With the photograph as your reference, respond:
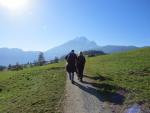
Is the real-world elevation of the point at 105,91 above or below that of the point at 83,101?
above

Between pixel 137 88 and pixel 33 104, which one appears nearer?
pixel 33 104

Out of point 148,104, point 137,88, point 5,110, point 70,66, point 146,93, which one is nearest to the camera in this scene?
point 148,104

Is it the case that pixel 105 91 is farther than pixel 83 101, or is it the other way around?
pixel 105 91

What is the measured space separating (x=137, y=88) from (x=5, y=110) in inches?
406

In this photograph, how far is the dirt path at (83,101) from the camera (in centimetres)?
1936

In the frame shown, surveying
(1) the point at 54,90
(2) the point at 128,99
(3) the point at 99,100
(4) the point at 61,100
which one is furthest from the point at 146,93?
(1) the point at 54,90

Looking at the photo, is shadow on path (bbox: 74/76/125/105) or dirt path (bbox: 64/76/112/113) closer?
dirt path (bbox: 64/76/112/113)

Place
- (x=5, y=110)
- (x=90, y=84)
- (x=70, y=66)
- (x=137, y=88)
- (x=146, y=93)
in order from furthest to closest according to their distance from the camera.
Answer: (x=70, y=66) < (x=90, y=84) < (x=137, y=88) < (x=146, y=93) < (x=5, y=110)

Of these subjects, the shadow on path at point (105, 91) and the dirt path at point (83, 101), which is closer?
the dirt path at point (83, 101)

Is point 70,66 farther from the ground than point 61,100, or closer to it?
farther from the ground

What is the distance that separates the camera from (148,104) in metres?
19.5

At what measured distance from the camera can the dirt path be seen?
63.5 ft

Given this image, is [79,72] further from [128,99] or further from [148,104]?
[148,104]

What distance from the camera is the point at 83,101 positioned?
850 inches
